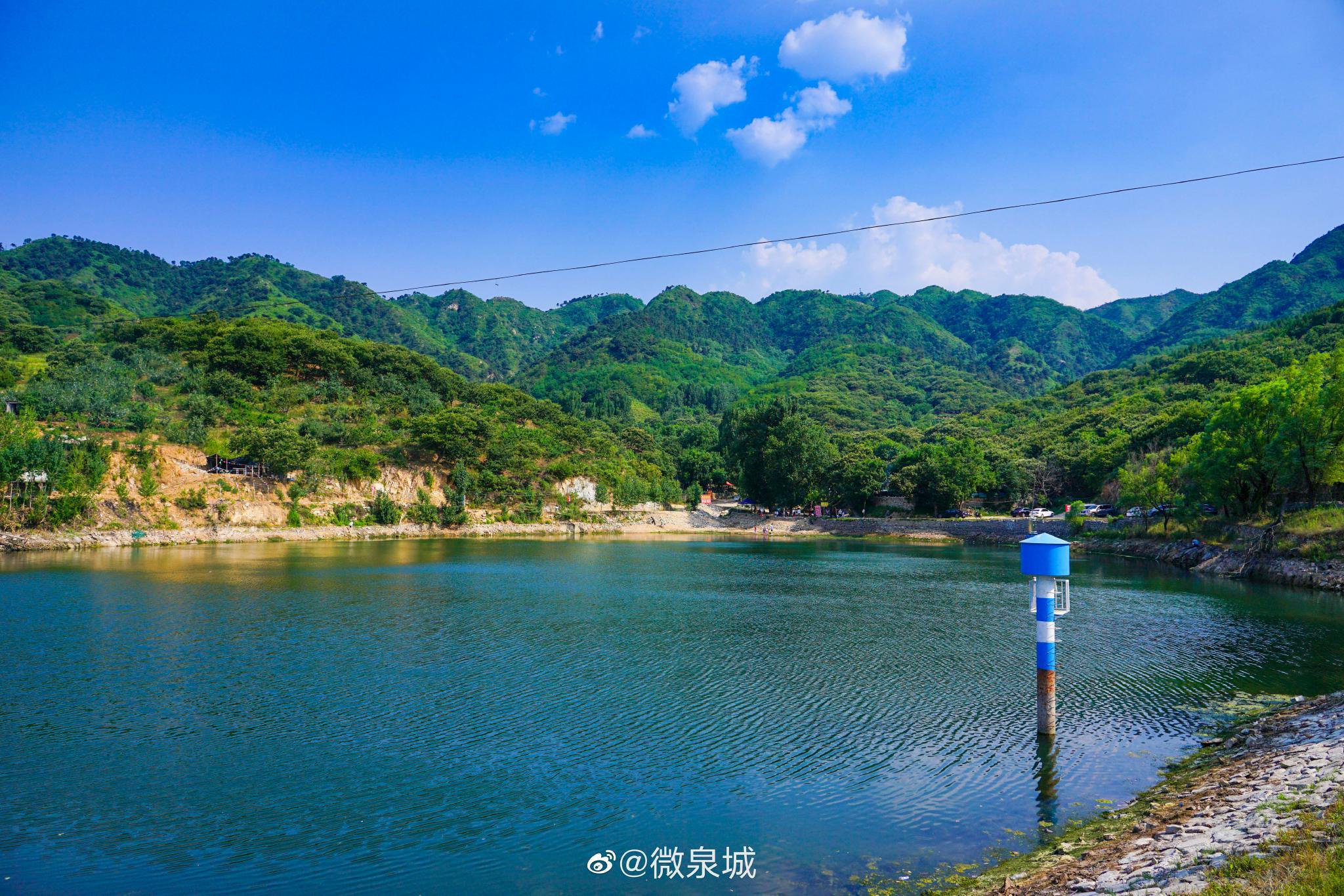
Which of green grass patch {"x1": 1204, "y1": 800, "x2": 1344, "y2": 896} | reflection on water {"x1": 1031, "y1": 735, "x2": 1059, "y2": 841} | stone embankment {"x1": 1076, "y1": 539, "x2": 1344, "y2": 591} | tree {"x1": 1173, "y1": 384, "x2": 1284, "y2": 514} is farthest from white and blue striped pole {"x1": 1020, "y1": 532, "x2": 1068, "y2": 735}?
tree {"x1": 1173, "y1": 384, "x2": 1284, "y2": 514}

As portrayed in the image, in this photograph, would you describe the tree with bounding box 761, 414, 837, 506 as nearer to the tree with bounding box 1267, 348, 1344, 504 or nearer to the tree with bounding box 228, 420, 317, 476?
the tree with bounding box 228, 420, 317, 476

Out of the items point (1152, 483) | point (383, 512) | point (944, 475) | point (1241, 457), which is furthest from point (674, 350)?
point (1241, 457)

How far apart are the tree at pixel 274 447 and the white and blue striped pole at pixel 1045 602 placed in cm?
5641

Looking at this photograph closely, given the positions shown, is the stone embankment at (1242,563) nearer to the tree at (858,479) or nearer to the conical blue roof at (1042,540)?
the conical blue roof at (1042,540)

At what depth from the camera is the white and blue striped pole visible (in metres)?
10.9

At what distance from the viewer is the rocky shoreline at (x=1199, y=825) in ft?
20.6

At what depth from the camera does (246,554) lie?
39844mm

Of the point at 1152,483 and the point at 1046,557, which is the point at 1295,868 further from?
the point at 1152,483

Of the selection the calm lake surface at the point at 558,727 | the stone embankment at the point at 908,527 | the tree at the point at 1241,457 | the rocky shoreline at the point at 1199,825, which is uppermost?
the tree at the point at 1241,457

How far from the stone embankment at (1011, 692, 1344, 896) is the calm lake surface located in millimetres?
845

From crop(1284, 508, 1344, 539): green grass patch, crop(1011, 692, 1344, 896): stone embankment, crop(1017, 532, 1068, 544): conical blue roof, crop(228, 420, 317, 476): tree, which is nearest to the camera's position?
crop(1011, 692, 1344, 896): stone embankment

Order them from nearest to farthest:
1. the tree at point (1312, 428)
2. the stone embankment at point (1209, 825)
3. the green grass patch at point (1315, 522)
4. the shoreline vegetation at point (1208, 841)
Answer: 1. the shoreline vegetation at point (1208, 841)
2. the stone embankment at point (1209, 825)
3. the tree at point (1312, 428)
4. the green grass patch at point (1315, 522)

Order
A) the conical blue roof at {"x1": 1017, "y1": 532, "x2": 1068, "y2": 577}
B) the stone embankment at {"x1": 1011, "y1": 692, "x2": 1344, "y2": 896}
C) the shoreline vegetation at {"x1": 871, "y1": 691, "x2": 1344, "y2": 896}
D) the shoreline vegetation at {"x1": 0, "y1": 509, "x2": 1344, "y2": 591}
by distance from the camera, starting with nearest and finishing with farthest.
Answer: the shoreline vegetation at {"x1": 871, "y1": 691, "x2": 1344, "y2": 896} < the stone embankment at {"x1": 1011, "y1": 692, "x2": 1344, "y2": 896} < the conical blue roof at {"x1": 1017, "y1": 532, "x2": 1068, "y2": 577} < the shoreline vegetation at {"x1": 0, "y1": 509, "x2": 1344, "y2": 591}

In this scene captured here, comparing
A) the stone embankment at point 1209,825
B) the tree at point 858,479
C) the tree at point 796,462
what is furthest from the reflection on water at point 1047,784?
the tree at point 796,462
